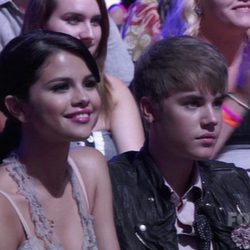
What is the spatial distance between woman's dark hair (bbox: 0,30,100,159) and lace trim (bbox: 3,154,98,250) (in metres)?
0.16

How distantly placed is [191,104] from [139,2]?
5.87 feet

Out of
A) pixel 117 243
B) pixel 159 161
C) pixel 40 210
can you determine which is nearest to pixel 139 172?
pixel 159 161

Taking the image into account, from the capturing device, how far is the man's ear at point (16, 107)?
7.86ft

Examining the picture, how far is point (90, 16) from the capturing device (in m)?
3.26

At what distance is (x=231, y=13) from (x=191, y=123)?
81 centimetres

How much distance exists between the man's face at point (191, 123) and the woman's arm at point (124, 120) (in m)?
0.54

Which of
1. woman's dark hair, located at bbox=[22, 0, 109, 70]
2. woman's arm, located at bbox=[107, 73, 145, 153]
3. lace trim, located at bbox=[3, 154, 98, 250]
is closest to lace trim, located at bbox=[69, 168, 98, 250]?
lace trim, located at bbox=[3, 154, 98, 250]

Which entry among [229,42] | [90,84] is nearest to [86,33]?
[229,42]

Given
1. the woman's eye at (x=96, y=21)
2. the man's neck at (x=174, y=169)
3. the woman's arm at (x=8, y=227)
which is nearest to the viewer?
the woman's arm at (x=8, y=227)

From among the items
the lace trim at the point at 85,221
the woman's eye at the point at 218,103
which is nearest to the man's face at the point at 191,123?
the woman's eye at the point at 218,103

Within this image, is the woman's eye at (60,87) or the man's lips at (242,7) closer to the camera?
the woman's eye at (60,87)

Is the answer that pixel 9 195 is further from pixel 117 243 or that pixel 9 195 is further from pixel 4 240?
pixel 117 243

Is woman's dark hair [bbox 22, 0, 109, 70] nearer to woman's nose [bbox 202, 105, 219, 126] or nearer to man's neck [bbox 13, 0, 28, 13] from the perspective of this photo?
man's neck [bbox 13, 0, 28, 13]

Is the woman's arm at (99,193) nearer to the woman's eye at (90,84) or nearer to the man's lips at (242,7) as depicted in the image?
the woman's eye at (90,84)
